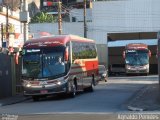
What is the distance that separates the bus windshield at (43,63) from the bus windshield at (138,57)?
37.0 m

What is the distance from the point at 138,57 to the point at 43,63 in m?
37.4

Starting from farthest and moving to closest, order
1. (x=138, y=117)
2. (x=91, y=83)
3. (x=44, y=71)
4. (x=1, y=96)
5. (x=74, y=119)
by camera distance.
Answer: (x=91, y=83), (x=1, y=96), (x=44, y=71), (x=74, y=119), (x=138, y=117)

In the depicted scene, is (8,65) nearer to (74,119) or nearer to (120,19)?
(74,119)

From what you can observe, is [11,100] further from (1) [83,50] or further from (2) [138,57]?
(2) [138,57]

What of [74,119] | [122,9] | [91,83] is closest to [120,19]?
[122,9]

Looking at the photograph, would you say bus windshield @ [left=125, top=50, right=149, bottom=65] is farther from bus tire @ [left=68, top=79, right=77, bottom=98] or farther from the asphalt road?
bus tire @ [left=68, top=79, right=77, bottom=98]

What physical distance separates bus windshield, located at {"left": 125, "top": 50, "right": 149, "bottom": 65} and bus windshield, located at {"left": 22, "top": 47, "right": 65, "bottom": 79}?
3695 cm

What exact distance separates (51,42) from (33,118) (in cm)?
1376

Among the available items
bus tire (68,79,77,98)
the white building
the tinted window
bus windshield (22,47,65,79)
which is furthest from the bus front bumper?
the white building

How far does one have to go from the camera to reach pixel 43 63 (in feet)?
96.1

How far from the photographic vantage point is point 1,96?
3125cm

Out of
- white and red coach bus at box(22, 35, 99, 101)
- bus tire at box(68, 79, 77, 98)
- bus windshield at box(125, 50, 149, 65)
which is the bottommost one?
bus windshield at box(125, 50, 149, 65)

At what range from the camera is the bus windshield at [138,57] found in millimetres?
65562

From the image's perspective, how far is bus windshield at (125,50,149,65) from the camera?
65.6 metres
